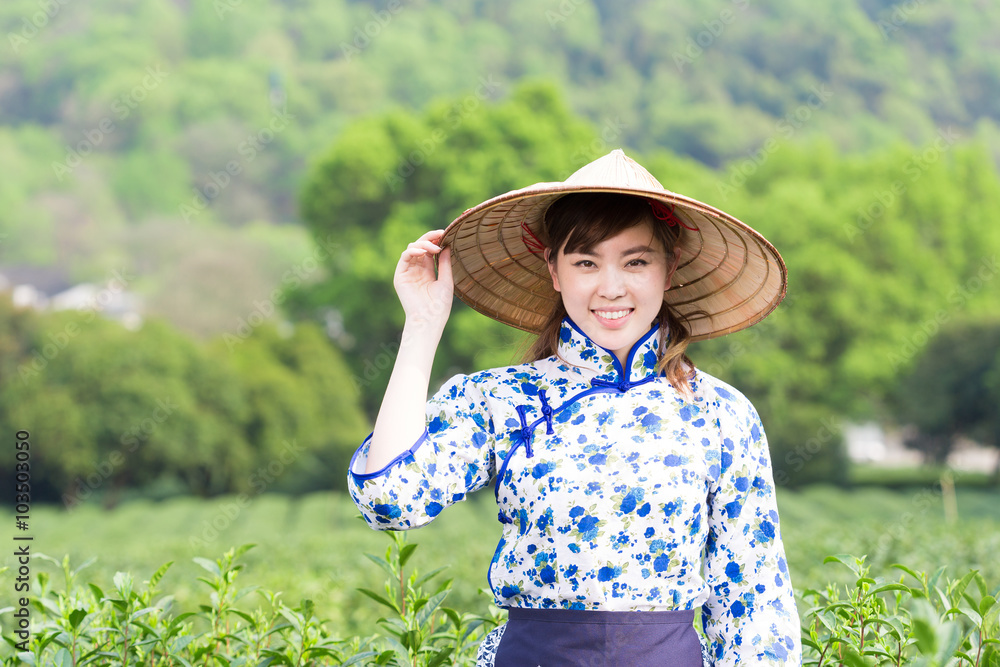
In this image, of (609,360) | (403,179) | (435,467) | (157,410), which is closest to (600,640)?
(435,467)

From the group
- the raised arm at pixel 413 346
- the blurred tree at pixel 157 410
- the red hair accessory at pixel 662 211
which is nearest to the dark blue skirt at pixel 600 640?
the raised arm at pixel 413 346

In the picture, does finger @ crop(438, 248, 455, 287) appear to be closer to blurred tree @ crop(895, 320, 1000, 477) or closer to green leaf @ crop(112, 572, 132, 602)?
green leaf @ crop(112, 572, 132, 602)

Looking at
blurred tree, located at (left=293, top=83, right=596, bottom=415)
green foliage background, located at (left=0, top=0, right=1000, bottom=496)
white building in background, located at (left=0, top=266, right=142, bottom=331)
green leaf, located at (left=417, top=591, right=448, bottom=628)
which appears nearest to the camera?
green leaf, located at (left=417, top=591, right=448, bottom=628)

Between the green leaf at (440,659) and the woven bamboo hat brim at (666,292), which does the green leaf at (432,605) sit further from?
the woven bamboo hat brim at (666,292)

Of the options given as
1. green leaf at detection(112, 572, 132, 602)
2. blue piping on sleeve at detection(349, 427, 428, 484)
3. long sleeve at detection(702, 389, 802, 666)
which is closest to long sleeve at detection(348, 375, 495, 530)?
blue piping on sleeve at detection(349, 427, 428, 484)

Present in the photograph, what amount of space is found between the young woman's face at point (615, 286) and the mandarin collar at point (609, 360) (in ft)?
0.05

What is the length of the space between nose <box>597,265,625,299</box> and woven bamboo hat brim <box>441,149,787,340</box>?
6.6 inches

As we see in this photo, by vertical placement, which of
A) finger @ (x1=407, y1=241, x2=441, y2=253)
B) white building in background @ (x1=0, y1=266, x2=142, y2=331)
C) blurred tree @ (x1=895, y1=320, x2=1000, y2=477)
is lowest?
white building in background @ (x1=0, y1=266, x2=142, y2=331)

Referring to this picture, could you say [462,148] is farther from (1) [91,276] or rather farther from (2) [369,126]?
(1) [91,276]

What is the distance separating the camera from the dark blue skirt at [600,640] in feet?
5.71

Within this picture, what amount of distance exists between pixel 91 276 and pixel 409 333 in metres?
46.3

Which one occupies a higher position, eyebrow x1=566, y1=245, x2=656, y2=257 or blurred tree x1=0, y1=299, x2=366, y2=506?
eyebrow x1=566, y1=245, x2=656, y2=257

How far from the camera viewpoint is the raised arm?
1793 millimetres

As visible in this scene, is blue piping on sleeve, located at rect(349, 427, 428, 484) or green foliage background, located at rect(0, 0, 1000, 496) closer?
blue piping on sleeve, located at rect(349, 427, 428, 484)
